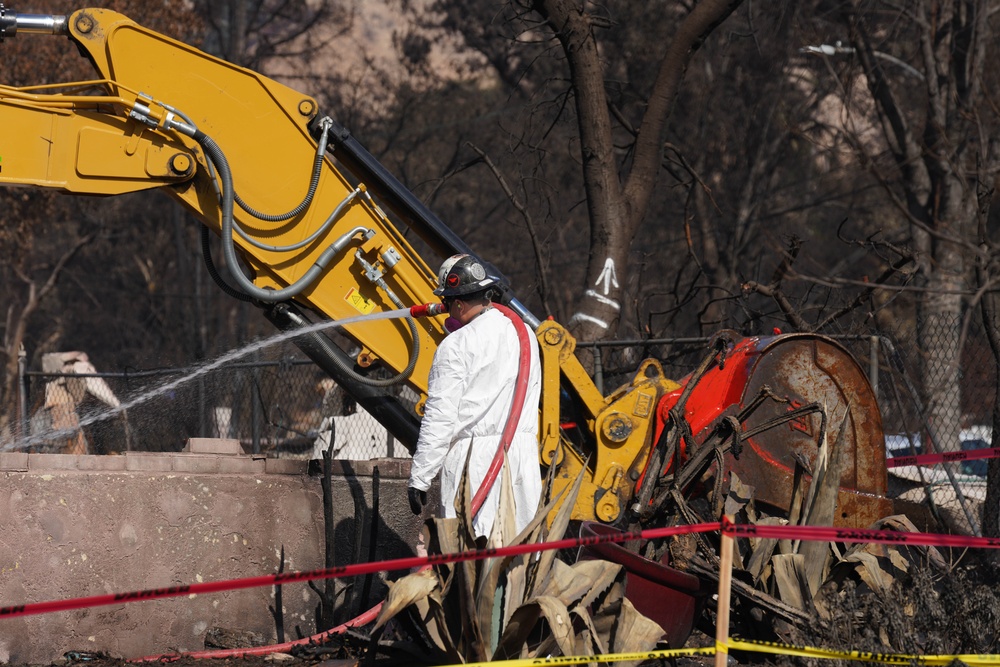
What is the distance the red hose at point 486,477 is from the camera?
5758 millimetres

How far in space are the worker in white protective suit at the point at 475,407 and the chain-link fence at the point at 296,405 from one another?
112 inches

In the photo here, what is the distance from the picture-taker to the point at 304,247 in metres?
6.59

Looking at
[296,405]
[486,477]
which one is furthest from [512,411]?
[296,405]

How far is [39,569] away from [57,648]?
1.41ft

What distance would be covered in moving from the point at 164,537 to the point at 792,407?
11.9 feet

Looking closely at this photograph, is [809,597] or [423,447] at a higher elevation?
[423,447]

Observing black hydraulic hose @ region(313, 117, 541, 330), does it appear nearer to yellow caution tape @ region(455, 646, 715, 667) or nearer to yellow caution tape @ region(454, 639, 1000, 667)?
yellow caution tape @ region(455, 646, 715, 667)

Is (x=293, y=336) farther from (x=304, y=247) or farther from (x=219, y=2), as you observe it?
(x=219, y=2)

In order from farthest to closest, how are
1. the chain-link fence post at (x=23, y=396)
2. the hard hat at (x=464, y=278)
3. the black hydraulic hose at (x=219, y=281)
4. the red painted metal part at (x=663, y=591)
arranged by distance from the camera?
the chain-link fence post at (x=23, y=396), the black hydraulic hose at (x=219, y=281), the hard hat at (x=464, y=278), the red painted metal part at (x=663, y=591)

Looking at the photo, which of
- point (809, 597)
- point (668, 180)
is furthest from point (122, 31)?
point (668, 180)

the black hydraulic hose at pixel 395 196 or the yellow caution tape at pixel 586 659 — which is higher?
the black hydraulic hose at pixel 395 196

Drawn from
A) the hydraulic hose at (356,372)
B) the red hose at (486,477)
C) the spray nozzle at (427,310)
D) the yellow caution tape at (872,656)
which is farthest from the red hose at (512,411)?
the yellow caution tape at (872,656)

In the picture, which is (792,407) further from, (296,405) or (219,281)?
(296,405)

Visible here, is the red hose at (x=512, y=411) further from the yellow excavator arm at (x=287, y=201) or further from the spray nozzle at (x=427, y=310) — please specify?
the yellow excavator arm at (x=287, y=201)
